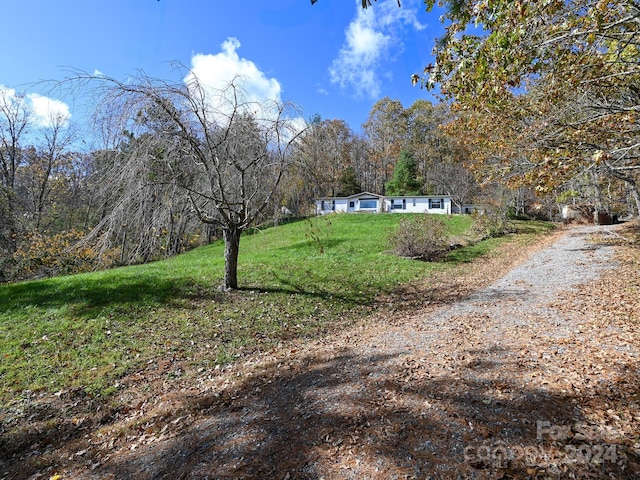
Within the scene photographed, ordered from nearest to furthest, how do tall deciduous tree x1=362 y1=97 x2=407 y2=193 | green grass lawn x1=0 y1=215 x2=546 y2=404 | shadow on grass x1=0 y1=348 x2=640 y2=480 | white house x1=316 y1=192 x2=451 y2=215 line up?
1. shadow on grass x1=0 y1=348 x2=640 y2=480
2. green grass lawn x1=0 y1=215 x2=546 y2=404
3. white house x1=316 y1=192 x2=451 y2=215
4. tall deciduous tree x1=362 y1=97 x2=407 y2=193

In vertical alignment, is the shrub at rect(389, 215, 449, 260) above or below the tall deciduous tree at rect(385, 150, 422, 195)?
below

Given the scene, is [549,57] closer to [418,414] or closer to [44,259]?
[418,414]

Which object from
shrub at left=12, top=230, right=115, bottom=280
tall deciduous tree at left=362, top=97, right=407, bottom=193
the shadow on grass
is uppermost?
tall deciduous tree at left=362, top=97, right=407, bottom=193

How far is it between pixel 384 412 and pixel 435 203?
34.6m

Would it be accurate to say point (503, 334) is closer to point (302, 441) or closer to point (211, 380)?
point (302, 441)

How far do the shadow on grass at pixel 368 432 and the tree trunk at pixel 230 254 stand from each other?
3981mm

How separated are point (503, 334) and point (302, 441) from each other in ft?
11.5

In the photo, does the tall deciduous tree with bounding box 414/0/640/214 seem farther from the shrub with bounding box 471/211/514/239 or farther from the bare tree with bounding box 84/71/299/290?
the shrub with bounding box 471/211/514/239

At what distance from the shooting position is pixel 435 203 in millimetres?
34875

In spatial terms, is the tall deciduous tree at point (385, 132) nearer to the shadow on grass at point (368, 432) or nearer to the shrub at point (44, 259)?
the shrub at point (44, 259)

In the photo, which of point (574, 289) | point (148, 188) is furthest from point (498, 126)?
point (148, 188)

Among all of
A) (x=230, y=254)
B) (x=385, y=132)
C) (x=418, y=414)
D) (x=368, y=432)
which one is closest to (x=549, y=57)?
(x=418, y=414)

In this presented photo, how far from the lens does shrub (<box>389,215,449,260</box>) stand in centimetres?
1244

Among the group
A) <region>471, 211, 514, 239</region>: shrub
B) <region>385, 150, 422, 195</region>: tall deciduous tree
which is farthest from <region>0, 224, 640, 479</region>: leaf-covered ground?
<region>385, 150, 422, 195</region>: tall deciduous tree
